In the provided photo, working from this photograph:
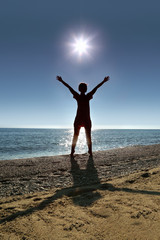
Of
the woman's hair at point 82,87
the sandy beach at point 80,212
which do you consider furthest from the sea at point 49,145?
the sandy beach at point 80,212

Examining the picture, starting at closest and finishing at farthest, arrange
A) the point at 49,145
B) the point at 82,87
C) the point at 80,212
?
the point at 80,212
the point at 82,87
the point at 49,145

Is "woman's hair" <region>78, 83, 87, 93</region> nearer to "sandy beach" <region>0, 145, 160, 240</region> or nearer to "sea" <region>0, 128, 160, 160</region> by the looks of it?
"sandy beach" <region>0, 145, 160, 240</region>

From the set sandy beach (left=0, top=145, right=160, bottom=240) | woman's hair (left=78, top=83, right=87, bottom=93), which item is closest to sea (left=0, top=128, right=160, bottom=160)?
woman's hair (left=78, top=83, right=87, bottom=93)

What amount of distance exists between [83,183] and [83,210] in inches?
53.1

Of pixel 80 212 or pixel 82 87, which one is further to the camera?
pixel 82 87

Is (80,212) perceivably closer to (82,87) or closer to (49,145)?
(82,87)

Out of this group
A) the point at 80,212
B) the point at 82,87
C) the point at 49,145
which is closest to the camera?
the point at 80,212

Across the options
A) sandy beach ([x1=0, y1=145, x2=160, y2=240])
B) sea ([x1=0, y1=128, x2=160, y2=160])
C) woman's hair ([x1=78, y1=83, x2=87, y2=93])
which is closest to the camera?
sandy beach ([x1=0, y1=145, x2=160, y2=240])

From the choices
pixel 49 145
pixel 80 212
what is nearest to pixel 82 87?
pixel 80 212

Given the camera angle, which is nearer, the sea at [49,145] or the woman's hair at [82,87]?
the woman's hair at [82,87]

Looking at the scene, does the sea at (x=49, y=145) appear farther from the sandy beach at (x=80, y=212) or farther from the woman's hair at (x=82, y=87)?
the sandy beach at (x=80, y=212)

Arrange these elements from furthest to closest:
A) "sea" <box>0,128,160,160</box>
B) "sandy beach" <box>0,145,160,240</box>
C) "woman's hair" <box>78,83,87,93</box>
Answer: "sea" <box>0,128,160,160</box>
"woman's hair" <box>78,83,87,93</box>
"sandy beach" <box>0,145,160,240</box>

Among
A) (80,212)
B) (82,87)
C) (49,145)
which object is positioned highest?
(82,87)

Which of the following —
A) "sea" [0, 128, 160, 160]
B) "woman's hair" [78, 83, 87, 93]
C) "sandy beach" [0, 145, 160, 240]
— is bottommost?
"sea" [0, 128, 160, 160]
